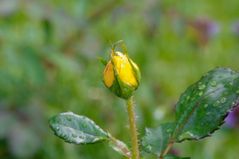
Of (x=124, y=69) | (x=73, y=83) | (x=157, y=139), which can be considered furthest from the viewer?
(x=73, y=83)

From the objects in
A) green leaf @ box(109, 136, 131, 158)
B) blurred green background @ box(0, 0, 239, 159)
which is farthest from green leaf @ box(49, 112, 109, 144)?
blurred green background @ box(0, 0, 239, 159)

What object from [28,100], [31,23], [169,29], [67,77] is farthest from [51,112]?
[169,29]

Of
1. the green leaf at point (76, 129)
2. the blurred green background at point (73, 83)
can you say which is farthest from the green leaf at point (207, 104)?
the blurred green background at point (73, 83)

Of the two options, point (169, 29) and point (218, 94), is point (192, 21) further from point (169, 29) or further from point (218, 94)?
point (218, 94)

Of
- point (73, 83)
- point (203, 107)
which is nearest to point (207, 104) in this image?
point (203, 107)

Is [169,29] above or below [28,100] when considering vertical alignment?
above

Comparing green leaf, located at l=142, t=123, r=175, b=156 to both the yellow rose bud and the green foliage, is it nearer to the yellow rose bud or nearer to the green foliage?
the green foliage

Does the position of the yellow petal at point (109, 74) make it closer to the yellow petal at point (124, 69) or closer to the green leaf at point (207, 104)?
the yellow petal at point (124, 69)

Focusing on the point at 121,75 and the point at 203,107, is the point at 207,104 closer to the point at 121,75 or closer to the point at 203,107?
the point at 203,107
